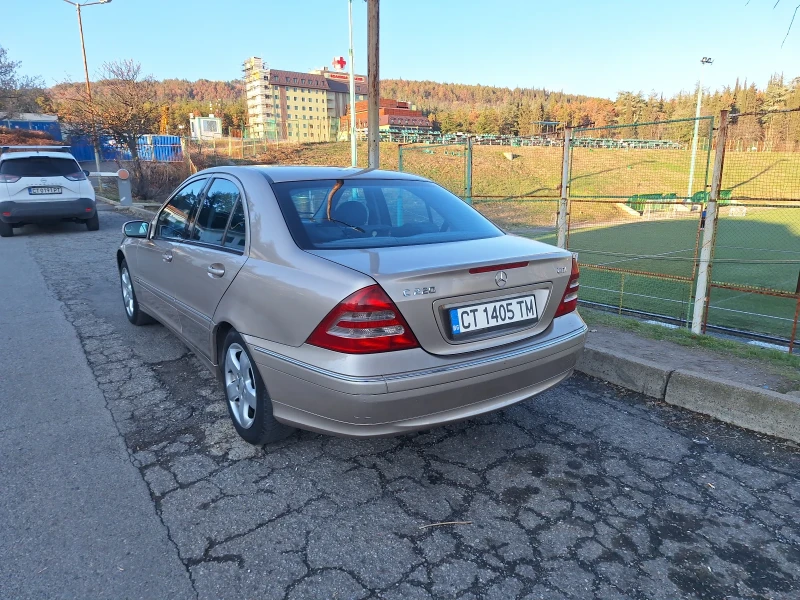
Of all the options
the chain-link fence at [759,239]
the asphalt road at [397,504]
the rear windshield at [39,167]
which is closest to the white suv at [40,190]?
the rear windshield at [39,167]

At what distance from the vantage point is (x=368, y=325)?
7.85 ft

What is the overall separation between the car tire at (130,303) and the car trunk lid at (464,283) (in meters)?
3.44

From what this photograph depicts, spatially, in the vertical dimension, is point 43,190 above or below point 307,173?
below

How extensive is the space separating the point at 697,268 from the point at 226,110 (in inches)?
4273

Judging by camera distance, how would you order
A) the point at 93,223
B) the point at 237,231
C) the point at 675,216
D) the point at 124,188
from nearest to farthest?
the point at 237,231
the point at 675,216
the point at 93,223
the point at 124,188

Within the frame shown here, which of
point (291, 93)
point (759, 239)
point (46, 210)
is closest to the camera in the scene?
point (46, 210)

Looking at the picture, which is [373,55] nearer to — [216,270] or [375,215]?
[375,215]

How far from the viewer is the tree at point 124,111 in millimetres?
20672

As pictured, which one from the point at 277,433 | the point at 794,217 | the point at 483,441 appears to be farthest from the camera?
the point at 794,217

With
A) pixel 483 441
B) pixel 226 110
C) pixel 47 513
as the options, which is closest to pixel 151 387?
pixel 47 513

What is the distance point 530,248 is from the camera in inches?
120

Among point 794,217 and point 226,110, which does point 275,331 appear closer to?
point 794,217

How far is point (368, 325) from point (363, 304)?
3.8 inches

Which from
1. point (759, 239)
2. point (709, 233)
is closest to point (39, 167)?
point (709, 233)
